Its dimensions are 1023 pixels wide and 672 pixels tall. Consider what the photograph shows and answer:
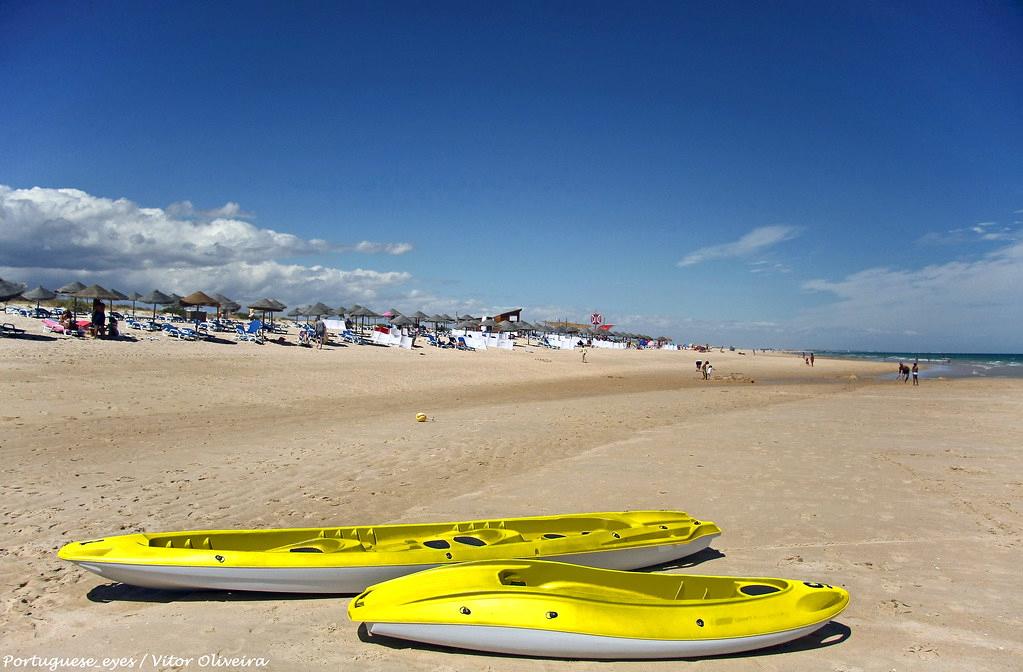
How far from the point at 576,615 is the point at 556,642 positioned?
0.20 meters

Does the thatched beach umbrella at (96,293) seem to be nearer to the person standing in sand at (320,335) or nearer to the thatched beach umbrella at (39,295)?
the thatched beach umbrella at (39,295)

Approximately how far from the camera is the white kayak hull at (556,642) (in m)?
3.65

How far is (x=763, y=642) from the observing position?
3.80 meters

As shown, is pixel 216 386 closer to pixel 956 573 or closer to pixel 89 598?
pixel 89 598

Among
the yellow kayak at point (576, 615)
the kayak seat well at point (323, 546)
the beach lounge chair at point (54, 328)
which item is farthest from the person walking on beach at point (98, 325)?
the yellow kayak at point (576, 615)

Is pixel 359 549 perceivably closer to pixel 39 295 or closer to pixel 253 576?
pixel 253 576

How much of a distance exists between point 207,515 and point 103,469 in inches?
106

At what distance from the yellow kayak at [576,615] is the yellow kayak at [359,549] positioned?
0.57 meters

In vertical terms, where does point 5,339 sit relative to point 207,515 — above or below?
above

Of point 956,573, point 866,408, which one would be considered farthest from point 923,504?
point 866,408

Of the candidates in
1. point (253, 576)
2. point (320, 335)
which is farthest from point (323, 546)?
point (320, 335)

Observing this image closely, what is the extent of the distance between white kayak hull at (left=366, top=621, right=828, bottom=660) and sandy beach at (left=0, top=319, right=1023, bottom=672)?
0.08m

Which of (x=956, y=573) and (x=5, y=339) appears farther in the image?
(x=5, y=339)

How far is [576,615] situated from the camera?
372 cm
